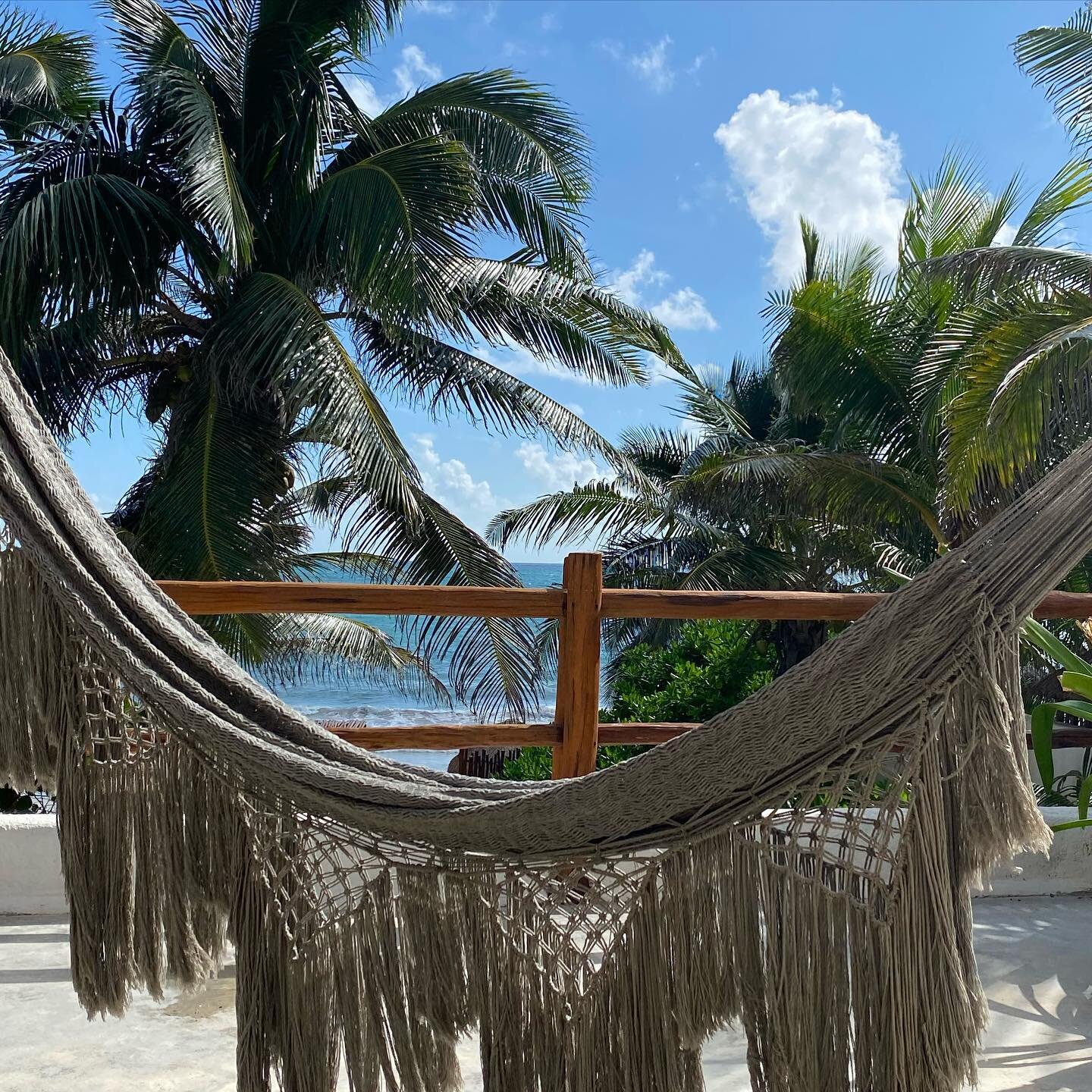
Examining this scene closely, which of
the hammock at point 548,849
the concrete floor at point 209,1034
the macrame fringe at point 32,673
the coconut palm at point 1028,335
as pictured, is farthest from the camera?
the coconut palm at point 1028,335

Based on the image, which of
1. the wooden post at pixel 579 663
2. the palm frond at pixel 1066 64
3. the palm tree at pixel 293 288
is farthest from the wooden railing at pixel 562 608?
the palm frond at pixel 1066 64

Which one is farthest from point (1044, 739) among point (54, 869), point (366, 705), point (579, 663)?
point (366, 705)

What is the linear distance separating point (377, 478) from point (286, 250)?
5.88ft

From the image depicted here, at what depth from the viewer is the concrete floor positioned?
1471 mm

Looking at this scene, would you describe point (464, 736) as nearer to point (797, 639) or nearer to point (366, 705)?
point (797, 639)

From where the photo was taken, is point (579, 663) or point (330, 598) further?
point (579, 663)

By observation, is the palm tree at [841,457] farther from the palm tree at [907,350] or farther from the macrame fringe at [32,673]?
the macrame fringe at [32,673]

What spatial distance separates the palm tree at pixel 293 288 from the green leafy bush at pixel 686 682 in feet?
2.08

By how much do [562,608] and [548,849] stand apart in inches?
45.3

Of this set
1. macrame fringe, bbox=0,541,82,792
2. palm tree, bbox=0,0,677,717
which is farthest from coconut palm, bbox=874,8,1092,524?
macrame fringe, bbox=0,541,82,792

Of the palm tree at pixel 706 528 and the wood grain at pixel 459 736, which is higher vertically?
the palm tree at pixel 706 528

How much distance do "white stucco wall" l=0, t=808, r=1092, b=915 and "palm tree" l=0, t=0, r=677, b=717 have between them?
2856 millimetres

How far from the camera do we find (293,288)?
5496 mm

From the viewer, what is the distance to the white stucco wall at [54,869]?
2182mm
